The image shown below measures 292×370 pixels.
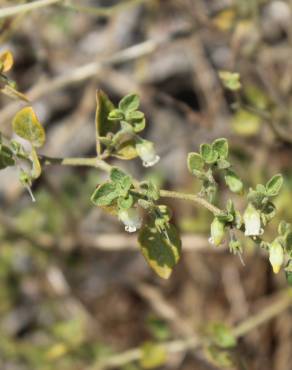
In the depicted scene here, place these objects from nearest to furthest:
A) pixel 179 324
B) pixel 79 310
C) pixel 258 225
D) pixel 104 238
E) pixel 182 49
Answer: pixel 258 225
pixel 179 324
pixel 104 238
pixel 79 310
pixel 182 49

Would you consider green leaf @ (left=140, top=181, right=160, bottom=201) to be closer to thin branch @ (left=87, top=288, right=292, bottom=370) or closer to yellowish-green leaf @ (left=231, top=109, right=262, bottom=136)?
thin branch @ (left=87, top=288, right=292, bottom=370)

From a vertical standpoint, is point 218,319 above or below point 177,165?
below

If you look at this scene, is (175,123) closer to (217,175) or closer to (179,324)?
(217,175)

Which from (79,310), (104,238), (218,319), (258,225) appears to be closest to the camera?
(258,225)

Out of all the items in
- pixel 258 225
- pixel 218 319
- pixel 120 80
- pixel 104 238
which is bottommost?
pixel 218 319

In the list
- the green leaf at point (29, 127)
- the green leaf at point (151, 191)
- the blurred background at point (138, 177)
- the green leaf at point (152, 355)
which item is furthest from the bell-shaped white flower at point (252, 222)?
the green leaf at point (152, 355)

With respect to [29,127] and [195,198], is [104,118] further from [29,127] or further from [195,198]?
[195,198]

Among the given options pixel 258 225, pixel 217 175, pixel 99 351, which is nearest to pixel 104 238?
pixel 99 351

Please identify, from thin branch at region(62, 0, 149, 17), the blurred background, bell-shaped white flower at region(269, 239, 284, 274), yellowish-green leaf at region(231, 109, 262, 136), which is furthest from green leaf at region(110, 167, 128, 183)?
yellowish-green leaf at region(231, 109, 262, 136)
